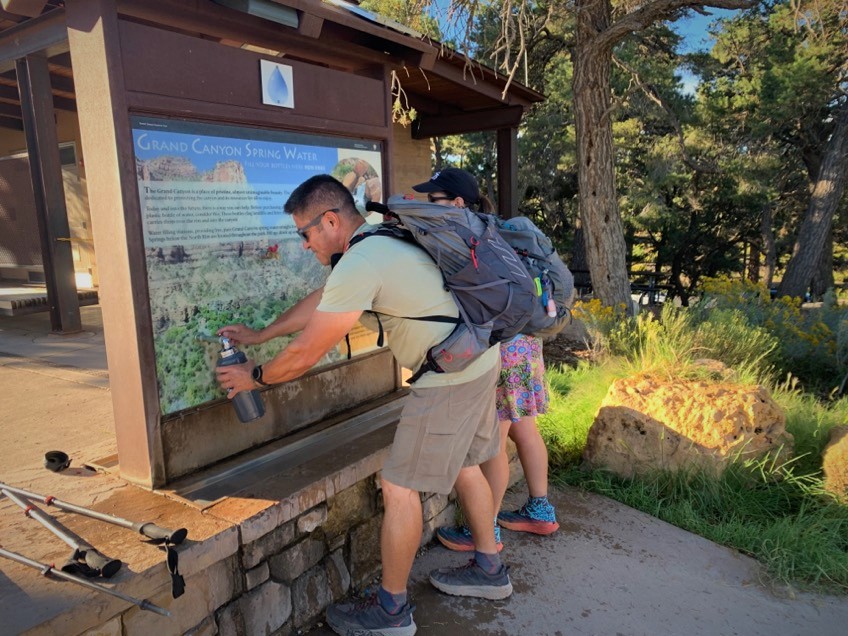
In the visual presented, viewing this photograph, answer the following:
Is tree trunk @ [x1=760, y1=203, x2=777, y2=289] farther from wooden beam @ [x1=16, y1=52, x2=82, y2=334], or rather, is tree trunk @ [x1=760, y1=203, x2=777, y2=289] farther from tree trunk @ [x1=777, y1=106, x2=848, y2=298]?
wooden beam @ [x1=16, y1=52, x2=82, y2=334]

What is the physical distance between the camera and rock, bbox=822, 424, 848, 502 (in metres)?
3.70

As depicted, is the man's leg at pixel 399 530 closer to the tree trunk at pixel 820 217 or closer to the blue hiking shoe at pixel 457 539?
the blue hiking shoe at pixel 457 539

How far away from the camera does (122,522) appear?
2.21m

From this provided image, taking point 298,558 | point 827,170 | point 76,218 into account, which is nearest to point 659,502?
point 298,558

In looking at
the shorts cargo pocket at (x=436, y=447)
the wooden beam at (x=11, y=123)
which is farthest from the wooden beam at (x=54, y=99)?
the shorts cargo pocket at (x=436, y=447)

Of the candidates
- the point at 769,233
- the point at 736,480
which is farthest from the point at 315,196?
the point at 769,233

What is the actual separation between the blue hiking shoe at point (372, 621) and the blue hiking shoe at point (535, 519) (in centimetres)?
104

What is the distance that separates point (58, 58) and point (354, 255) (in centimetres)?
573

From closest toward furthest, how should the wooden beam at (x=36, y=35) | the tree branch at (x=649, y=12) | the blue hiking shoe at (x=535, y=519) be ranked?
the wooden beam at (x=36, y=35)
the blue hiking shoe at (x=535, y=519)
the tree branch at (x=649, y=12)

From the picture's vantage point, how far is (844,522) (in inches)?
138

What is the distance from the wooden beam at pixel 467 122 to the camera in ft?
24.5

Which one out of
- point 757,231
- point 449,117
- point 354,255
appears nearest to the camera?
point 354,255

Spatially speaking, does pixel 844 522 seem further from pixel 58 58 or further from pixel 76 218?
pixel 76 218

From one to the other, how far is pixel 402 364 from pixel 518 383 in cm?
91
